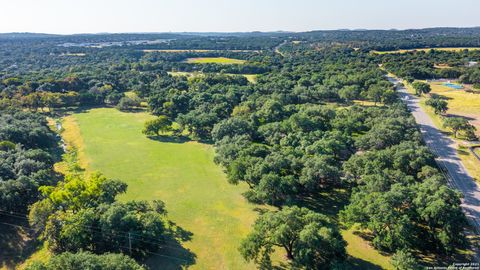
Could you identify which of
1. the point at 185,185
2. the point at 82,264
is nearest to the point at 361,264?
the point at 82,264

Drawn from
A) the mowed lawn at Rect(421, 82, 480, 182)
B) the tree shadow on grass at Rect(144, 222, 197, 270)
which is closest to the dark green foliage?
the tree shadow on grass at Rect(144, 222, 197, 270)

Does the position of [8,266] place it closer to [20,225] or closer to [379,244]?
[20,225]

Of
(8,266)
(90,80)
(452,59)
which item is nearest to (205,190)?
(8,266)

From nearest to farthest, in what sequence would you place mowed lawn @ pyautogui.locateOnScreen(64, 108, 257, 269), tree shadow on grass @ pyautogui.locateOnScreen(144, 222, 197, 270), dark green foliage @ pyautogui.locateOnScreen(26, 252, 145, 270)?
dark green foliage @ pyautogui.locateOnScreen(26, 252, 145, 270)
tree shadow on grass @ pyautogui.locateOnScreen(144, 222, 197, 270)
mowed lawn @ pyautogui.locateOnScreen(64, 108, 257, 269)

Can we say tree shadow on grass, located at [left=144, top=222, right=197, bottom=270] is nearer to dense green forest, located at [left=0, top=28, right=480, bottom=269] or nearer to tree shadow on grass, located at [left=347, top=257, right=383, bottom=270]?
dense green forest, located at [left=0, top=28, right=480, bottom=269]

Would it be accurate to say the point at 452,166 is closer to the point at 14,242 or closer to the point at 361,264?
the point at 361,264

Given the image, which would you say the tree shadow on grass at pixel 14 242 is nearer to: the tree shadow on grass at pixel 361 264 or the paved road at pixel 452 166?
the tree shadow on grass at pixel 361 264

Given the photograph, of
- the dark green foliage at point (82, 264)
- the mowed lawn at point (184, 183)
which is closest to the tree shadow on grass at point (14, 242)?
the dark green foliage at point (82, 264)
